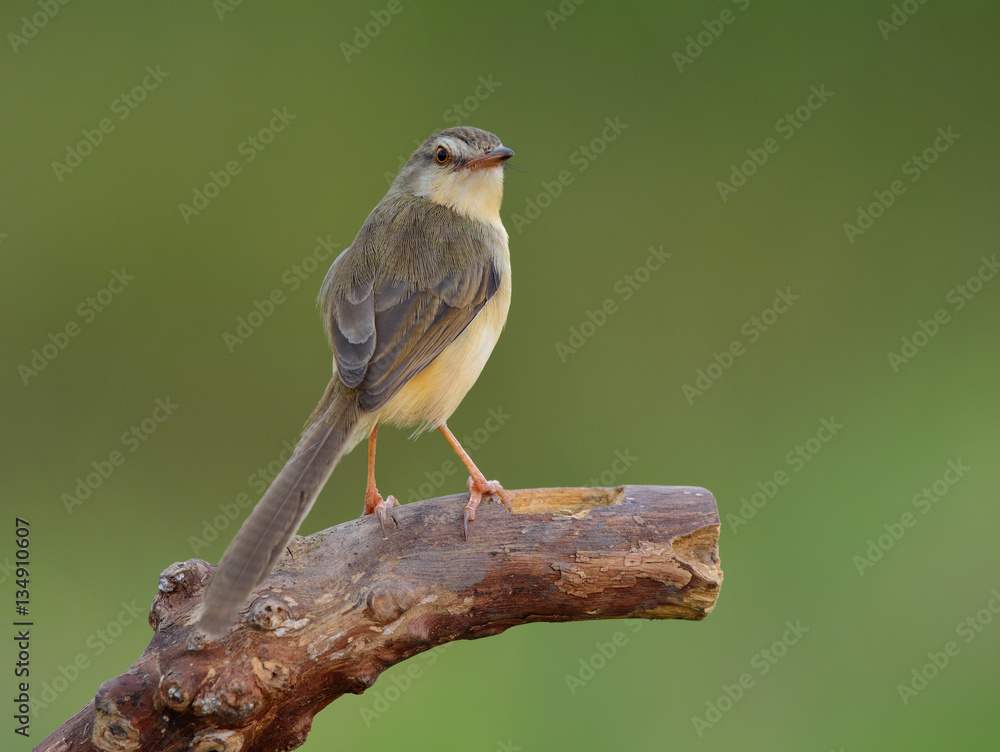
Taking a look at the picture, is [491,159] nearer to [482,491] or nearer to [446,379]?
[446,379]

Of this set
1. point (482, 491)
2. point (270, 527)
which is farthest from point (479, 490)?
point (270, 527)

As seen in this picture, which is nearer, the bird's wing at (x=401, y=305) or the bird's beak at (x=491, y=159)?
the bird's wing at (x=401, y=305)

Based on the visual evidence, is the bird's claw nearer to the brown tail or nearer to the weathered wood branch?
the weathered wood branch

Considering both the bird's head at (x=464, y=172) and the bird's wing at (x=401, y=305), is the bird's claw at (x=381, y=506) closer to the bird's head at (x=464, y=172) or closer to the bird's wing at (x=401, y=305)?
the bird's wing at (x=401, y=305)

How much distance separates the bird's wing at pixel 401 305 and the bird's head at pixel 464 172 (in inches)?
8.5

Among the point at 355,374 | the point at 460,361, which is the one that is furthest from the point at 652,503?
the point at 355,374

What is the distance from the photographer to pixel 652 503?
3104 millimetres

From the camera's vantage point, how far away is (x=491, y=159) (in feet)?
12.3

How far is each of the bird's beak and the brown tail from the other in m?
1.30

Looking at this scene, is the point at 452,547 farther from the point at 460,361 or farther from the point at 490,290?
the point at 490,290

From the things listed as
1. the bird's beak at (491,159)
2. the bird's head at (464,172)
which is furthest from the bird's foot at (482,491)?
the bird's beak at (491,159)

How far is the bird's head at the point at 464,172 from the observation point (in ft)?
12.4

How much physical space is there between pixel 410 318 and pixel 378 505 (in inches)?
27.0

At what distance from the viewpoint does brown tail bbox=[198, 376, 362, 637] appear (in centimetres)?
258
